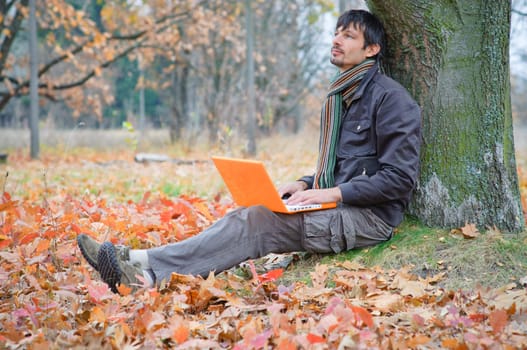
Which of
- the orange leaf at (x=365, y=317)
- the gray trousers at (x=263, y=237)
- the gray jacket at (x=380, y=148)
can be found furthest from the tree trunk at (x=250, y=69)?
the orange leaf at (x=365, y=317)

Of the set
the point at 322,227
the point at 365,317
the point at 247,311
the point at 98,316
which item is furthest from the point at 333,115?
the point at 98,316

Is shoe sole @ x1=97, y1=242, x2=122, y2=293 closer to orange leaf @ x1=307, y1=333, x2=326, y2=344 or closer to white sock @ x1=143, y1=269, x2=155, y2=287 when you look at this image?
white sock @ x1=143, y1=269, x2=155, y2=287

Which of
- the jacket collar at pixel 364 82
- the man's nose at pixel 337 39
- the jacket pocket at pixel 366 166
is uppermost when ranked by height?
the man's nose at pixel 337 39

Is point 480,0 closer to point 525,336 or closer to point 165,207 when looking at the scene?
point 525,336

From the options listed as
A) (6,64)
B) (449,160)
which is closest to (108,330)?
(449,160)

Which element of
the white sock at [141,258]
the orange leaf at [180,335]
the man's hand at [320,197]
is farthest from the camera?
the man's hand at [320,197]

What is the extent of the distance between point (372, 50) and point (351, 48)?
4.5 inches

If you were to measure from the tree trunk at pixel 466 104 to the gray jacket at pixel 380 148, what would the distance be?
231mm

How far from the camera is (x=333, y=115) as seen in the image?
9.77 ft

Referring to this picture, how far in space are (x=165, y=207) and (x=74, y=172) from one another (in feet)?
13.4

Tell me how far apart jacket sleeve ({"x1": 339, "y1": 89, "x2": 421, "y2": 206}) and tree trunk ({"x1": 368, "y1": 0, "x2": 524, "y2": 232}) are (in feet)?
0.87

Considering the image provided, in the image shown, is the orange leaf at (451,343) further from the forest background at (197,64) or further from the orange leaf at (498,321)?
the forest background at (197,64)

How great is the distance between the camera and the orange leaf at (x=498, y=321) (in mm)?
1808

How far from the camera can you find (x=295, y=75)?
17.5 meters
